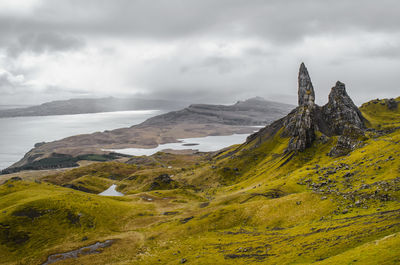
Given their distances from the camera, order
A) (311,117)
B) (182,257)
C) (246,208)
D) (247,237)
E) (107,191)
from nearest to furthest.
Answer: (182,257) < (247,237) < (246,208) < (311,117) < (107,191)

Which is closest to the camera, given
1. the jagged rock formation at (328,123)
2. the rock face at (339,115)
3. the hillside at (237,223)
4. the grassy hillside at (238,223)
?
the grassy hillside at (238,223)

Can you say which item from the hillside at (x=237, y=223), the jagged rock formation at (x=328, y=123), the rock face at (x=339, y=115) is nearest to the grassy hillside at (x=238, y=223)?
the hillside at (x=237, y=223)

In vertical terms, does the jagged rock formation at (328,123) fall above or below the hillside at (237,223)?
above

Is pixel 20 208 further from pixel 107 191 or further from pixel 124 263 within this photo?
pixel 107 191

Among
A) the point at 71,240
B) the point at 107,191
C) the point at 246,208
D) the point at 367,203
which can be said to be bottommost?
the point at 107,191

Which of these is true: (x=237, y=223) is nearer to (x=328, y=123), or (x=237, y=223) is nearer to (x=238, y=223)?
(x=238, y=223)

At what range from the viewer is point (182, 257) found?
5997 cm

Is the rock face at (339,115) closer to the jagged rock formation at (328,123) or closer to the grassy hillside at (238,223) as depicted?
the jagged rock formation at (328,123)

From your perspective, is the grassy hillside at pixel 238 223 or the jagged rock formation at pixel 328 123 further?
the jagged rock formation at pixel 328 123

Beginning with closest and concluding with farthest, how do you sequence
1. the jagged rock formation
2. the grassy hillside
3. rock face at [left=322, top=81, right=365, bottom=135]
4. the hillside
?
the grassy hillside → the hillside → the jagged rock formation → rock face at [left=322, top=81, right=365, bottom=135]

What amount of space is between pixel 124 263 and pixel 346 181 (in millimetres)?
67606

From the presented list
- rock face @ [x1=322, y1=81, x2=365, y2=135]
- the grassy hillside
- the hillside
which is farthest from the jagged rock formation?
the grassy hillside

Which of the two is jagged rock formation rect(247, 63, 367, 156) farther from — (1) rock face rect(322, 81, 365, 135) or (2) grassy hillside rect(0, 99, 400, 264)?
(2) grassy hillside rect(0, 99, 400, 264)

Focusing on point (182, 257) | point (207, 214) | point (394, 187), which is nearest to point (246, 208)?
point (207, 214)
